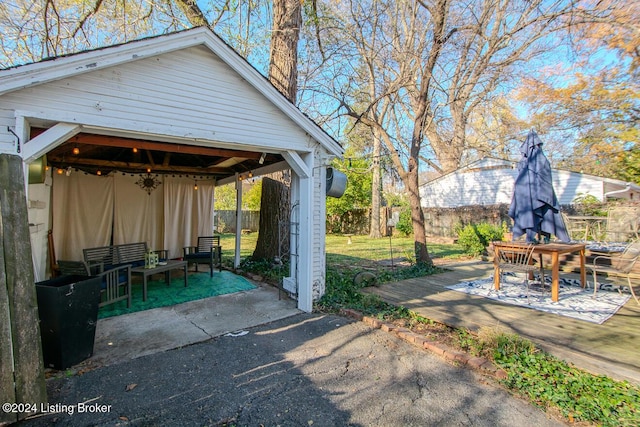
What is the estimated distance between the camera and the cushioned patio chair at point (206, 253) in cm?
698

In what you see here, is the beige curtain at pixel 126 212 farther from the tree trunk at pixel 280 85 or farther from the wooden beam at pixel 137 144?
the wooden beam at pixel 137 144

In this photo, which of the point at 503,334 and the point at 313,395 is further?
the point at 503,334

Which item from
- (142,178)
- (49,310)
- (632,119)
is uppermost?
(632,119)

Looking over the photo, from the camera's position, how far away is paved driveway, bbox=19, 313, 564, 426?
7.69 ft

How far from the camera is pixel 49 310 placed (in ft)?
9.68

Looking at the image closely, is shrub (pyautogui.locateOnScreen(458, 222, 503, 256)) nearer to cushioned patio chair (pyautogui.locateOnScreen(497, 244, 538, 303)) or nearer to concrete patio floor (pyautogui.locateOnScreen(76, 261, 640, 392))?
cushioned patio chair (pyautogui.locateOnScreen(497, 244, 538, 303))

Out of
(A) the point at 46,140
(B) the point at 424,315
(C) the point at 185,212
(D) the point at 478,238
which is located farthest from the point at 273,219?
(D) the point at 478,238

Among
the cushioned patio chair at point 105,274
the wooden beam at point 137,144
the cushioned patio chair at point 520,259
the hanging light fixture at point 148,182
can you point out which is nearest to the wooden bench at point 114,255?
the cushioned patio chair at point 105,274

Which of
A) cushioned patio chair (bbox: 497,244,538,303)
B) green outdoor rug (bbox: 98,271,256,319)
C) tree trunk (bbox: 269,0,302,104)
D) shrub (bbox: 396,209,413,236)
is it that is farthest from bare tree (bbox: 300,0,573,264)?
shrub (bbox: 396,209,413,236)

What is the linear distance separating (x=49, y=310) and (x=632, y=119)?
18888 millimetres

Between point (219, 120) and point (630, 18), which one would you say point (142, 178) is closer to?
point (219, 120)

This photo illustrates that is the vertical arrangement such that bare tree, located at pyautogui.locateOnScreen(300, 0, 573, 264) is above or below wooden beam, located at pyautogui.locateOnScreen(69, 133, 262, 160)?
above

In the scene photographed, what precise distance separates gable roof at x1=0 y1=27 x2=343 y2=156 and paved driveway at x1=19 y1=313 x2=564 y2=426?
3.06 metres

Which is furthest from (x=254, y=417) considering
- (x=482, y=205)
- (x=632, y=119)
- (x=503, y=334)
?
(x=632, y=119)
